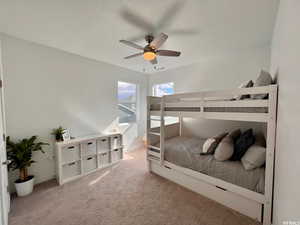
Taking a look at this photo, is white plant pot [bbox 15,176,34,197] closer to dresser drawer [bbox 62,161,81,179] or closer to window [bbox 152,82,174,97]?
dresser drawer [bbox 62,161,81,179]

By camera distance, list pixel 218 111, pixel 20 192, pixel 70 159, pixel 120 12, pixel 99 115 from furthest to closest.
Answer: pixel 99 115, pixel 70 159, pixel 20 192, pixel 218 111, pixel 120 12

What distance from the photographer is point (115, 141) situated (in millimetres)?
3299

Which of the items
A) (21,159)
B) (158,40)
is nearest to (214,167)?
(158,40)

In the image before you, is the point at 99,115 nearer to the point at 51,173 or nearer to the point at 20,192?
the point at 51,173

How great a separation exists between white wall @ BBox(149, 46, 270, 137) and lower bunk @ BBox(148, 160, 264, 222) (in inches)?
56.3

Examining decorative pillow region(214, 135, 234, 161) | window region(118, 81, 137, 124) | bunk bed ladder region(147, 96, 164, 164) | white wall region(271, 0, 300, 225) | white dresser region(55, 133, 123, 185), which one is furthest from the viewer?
window region(118, 81, 137, 124)

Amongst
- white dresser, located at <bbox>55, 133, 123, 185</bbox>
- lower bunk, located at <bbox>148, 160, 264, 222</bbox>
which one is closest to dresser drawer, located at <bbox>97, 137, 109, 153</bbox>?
white dresser, located at <bbox>55, 133, 123, 185</bbox>

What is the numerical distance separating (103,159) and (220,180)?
A: 7.90 feet

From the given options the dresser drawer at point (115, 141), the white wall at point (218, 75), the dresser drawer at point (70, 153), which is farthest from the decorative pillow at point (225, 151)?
the dresser drawer at point (70, 153)

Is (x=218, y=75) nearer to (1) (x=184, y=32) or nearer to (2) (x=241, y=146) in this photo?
(1) (x=184, y=32)

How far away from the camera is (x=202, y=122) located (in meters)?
3.37

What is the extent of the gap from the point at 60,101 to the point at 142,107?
2385 mm

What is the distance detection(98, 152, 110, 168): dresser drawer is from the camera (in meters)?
2.98

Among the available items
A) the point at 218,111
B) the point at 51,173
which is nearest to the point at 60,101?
the point at 51,173
